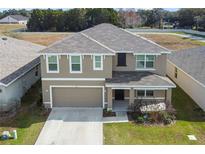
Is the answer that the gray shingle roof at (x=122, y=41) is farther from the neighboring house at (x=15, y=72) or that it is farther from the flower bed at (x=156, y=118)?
the neighboring house at (x=15, y=72)

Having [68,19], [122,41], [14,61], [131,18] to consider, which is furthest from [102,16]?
[122,41]

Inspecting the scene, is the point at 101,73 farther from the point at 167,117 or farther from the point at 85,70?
the point at 167,117

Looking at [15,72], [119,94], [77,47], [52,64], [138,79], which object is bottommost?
[119,94]

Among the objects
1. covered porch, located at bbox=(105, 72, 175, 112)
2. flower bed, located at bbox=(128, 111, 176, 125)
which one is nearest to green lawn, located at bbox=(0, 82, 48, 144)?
covered porch, located at bbox=(105, 72, 175, 112)

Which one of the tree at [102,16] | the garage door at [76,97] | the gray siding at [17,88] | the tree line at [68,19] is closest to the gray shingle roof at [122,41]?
the garage door at [76,97]

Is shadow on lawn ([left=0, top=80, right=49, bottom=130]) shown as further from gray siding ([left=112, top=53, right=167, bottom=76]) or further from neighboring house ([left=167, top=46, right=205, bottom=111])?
neighboring house ([left=167, top=46, right=205, bottom=111])
